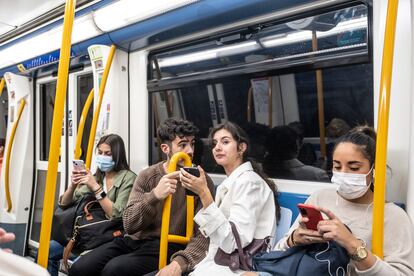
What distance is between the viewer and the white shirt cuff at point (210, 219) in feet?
5.70

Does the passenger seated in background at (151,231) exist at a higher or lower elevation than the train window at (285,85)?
lower

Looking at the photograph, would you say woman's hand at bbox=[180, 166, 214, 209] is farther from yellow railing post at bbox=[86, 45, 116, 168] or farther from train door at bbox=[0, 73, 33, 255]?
train door at bbox=[0, 73, 33, 255]

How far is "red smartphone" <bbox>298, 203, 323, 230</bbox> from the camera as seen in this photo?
4.57 ft

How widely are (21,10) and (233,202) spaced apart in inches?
122

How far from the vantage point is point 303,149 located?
2.45 m

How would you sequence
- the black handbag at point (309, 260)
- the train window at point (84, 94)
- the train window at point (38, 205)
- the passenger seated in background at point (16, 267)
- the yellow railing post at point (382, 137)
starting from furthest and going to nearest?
the train window at point (38, 205) → the train window at point (84, 94) → the black handbag at point (309, 260) → the yellow railing post at point (382, 137) → the passenger seated in background at point (16, 267)

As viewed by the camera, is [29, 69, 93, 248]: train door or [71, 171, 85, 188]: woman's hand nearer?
[71, 171, 85, 188]: woman's hand

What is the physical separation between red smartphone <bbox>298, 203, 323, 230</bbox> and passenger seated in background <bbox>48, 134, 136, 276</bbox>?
1.63 meters

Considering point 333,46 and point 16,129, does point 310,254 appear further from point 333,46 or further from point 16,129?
point 16,129

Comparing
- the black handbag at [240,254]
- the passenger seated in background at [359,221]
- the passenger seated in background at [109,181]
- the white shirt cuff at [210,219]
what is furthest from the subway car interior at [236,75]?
the white shirt cuff at [210,219]

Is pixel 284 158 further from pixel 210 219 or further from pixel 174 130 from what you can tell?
pixel 210 219

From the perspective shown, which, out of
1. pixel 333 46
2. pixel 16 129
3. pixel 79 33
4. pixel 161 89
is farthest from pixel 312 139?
pixel 16 129

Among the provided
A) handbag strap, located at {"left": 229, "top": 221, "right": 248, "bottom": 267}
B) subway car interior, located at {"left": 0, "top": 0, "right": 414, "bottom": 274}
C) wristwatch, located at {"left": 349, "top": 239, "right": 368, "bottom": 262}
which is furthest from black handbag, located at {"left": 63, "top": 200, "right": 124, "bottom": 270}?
wristwatch, located at {"left": 349, "top": 239, "right": 368, "bottom": 262}

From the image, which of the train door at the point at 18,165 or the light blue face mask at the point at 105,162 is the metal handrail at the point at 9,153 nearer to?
the train door at the point at 18,165
